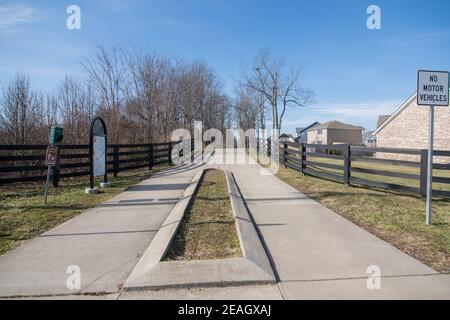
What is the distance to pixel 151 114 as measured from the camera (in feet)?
87.2

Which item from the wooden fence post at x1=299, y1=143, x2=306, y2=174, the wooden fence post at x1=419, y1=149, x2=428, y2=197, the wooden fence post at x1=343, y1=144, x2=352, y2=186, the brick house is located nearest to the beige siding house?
the brick house

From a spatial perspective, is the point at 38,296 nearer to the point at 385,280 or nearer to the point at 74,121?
the point at 385,280

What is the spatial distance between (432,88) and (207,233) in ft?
16.2

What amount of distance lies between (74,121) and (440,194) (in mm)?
15023

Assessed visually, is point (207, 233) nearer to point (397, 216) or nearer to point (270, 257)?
point (270, 257)

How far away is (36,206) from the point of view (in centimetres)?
786

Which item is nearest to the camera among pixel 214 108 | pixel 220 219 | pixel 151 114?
pixel 220 219

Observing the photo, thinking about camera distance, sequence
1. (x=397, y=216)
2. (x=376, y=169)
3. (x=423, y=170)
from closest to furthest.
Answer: (x=397, y=216)
(x=423, y=170)
(x=376, y=169)

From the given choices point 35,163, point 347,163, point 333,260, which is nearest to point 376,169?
point 347,163

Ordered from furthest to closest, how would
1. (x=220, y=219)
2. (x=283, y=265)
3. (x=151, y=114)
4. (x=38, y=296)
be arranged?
1. (x=151, y=114)
2. (x=220, y=219)
3. (x=283, y=265)
4. (x=38, y=296)

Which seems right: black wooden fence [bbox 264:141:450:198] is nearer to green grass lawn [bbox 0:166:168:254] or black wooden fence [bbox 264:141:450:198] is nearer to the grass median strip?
the grass median strip

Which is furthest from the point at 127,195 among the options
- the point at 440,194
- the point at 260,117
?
the point at 260,117

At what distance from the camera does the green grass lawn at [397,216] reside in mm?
4828

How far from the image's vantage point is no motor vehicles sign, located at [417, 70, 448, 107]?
20.3 ft
